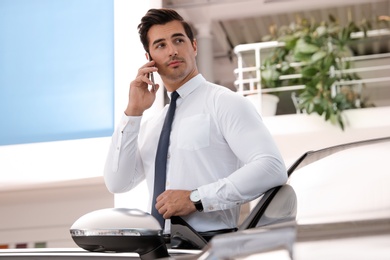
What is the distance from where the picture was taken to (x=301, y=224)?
0.94 metres

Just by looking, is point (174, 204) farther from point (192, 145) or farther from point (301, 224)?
point (301, 224)

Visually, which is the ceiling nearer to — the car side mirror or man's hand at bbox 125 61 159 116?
man's hand at bbox 125 61 159 116

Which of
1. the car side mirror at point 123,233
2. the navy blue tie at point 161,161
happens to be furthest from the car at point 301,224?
the navy blue tie at point 161,161

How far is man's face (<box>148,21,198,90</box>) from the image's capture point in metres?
2.27

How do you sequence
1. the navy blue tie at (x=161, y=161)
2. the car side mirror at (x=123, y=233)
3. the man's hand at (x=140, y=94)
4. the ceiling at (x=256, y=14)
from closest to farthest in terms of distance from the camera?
the car side mirror at (x=123, y=233) → the navy blue tie at (x=161, y=161) → the man's hand at (x=140, y=94) → the ceiling at (x=256, y=14)

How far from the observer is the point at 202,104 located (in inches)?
87.1

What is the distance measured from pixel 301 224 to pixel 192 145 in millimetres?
1193

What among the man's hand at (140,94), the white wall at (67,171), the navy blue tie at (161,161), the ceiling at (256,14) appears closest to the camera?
the navy blue tie at (161,161)

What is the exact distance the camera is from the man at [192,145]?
1915 mm

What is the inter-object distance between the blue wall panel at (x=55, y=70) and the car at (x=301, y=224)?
5.20 metres

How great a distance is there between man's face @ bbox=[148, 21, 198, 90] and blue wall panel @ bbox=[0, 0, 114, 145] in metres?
4.54

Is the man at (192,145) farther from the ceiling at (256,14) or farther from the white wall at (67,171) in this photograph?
the ceiling at (256,14)

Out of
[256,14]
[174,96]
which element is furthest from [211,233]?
[256,14]

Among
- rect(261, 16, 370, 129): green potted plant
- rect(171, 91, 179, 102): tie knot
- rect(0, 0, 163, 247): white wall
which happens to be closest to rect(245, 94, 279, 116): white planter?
rect(261, 16, 370, 129): green potted plant
